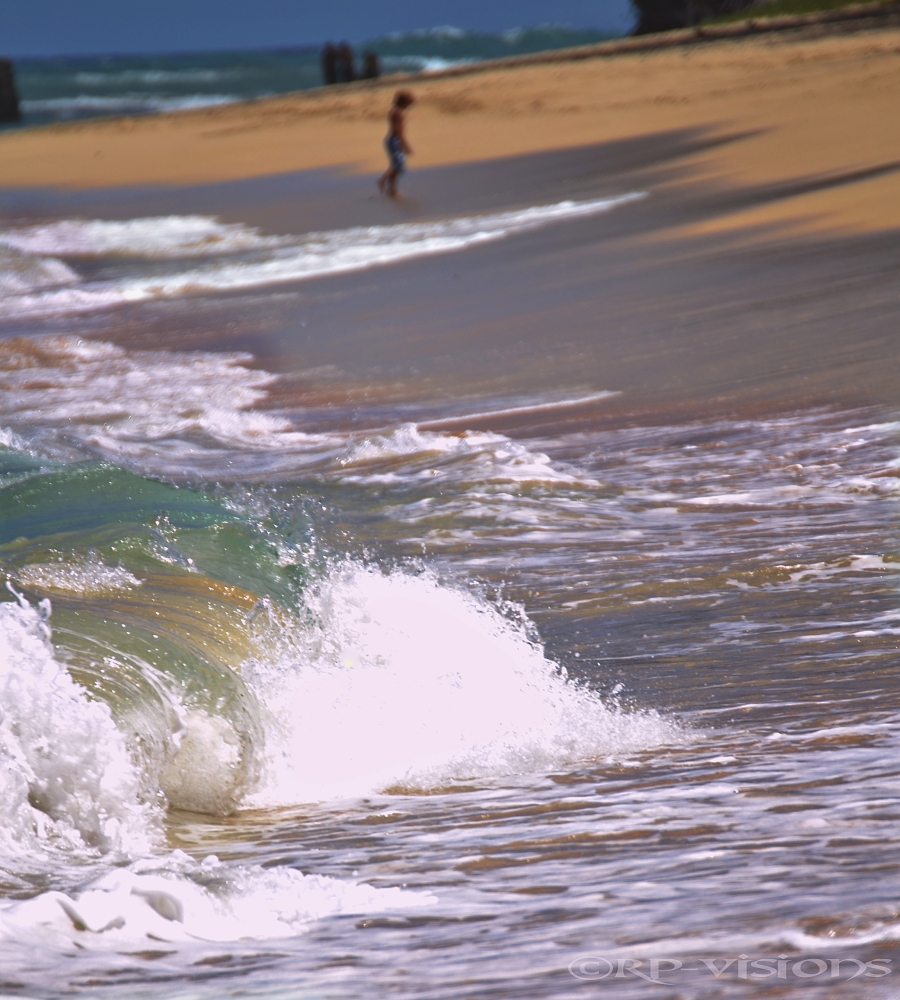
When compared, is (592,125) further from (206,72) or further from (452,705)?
(206,72)

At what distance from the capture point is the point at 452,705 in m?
4.02

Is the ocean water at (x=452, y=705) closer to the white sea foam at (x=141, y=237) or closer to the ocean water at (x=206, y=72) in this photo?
the white sea foam at (x=141, y=237)

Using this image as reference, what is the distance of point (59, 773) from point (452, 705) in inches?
49.1

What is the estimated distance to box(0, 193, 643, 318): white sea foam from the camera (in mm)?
12609

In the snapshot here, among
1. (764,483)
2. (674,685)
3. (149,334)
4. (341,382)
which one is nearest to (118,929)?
(674,685)

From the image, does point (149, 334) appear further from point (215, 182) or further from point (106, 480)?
point (215, 182)

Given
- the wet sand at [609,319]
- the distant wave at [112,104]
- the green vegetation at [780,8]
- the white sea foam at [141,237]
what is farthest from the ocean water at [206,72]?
the wet sand at [609,319]

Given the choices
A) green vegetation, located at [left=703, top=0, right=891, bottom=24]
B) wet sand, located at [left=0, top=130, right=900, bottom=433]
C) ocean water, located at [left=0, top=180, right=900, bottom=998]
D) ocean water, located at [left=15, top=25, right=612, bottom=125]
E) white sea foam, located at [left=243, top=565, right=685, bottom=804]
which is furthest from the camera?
ocean water, located at [left=15, top=25, right=612, bottom=125]

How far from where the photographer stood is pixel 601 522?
18.4 ft

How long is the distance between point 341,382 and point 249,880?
608 cm

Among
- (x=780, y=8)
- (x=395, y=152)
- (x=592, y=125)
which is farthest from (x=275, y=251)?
(x=780, y=8)

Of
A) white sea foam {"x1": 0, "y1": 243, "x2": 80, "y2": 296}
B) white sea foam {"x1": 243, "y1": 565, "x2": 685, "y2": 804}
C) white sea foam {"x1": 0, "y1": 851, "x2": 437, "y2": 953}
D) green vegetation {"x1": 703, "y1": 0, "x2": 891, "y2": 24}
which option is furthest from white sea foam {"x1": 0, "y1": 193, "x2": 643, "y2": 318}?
green vegetation {"x1": 703, "y1": 0, "x2": 891, "y2": 24}

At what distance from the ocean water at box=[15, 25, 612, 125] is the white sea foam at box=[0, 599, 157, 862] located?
34.7m

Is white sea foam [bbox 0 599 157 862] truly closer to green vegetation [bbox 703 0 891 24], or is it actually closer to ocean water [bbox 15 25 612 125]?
green vegetation [bbox 703 0 891 24]
